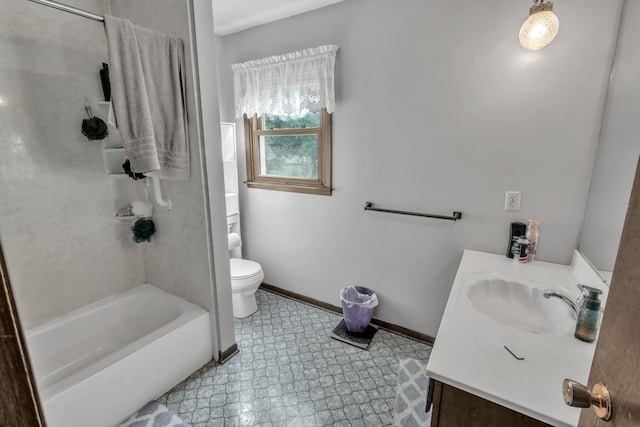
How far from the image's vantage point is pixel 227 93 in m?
2.74

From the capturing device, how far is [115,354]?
156cm

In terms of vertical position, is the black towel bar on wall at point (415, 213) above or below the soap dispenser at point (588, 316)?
above

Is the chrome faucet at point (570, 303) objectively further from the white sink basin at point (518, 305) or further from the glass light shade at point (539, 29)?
the glass light shade at point (539, 29)

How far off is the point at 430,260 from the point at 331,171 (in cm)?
100

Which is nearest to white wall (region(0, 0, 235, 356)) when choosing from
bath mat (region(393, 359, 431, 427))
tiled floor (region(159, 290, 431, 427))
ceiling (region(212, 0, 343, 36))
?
tiled floor (region(159, 290, 431, 427))

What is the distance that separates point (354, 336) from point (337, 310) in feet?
1.17

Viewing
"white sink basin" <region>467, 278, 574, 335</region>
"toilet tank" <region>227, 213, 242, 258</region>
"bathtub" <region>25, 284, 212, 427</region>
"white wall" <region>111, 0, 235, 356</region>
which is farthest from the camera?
→ "toilet tank" <region>227, 213, 242, 258</region>

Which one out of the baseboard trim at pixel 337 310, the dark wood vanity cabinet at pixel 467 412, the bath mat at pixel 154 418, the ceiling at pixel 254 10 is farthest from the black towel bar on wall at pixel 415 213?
the bath mat at pixel 154 418

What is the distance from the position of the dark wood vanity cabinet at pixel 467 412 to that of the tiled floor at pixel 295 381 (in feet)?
2.78

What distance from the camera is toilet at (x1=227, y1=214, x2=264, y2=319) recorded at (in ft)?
7.98

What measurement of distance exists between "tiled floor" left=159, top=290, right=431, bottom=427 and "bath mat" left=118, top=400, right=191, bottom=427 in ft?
0.14

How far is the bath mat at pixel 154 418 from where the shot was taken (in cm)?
156

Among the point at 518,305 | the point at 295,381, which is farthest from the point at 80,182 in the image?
the point at 518,305

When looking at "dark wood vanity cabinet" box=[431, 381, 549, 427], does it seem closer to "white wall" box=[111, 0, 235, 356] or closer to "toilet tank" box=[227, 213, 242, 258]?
"white wall" box=[111, 0, 235, 356]
